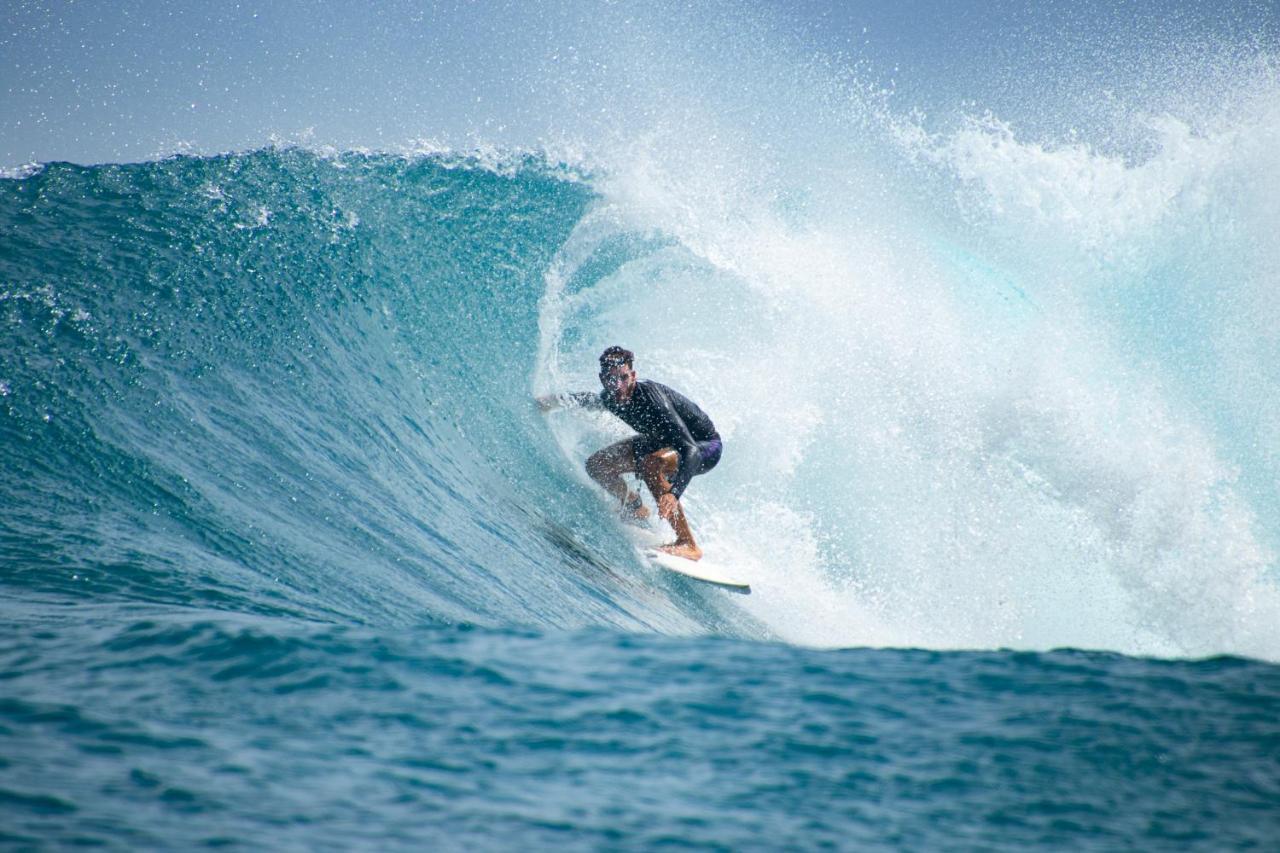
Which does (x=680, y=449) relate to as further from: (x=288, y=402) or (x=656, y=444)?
(x=288, y=402)

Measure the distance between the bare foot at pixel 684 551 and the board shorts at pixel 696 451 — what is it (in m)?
0.53

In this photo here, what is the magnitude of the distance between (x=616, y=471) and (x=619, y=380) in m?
0.83

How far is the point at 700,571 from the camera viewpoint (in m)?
6.74

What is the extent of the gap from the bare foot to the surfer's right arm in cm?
122

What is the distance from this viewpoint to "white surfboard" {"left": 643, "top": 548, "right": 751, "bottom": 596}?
673cm

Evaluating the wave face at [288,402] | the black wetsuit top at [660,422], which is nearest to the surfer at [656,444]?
the black wetsuit top at [660,422]

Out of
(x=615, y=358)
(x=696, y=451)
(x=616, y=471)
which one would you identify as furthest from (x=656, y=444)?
(x=615, y=358)

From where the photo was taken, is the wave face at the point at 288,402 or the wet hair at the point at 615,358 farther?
the wet hair at the point at 615,358

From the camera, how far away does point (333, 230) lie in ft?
31.0

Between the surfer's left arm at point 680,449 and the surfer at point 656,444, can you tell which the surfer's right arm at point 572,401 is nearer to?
the surfer at point 656,444

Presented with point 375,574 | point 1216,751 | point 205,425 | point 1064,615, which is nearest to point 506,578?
point 375,574

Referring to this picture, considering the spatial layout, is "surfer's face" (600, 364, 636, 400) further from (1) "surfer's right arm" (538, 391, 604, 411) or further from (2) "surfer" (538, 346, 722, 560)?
(1) "surfer's right arm" (538, 391, 604, 411)

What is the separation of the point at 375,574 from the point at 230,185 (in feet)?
19.6

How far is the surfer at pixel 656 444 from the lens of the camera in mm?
6902
